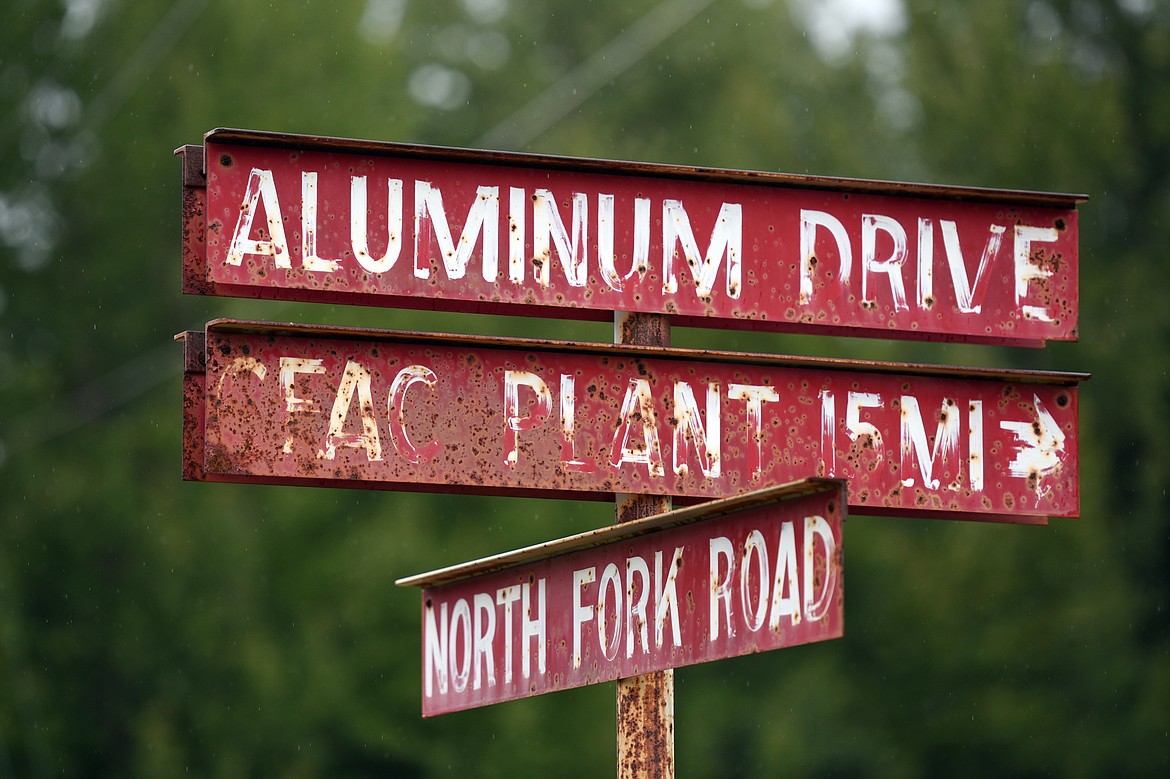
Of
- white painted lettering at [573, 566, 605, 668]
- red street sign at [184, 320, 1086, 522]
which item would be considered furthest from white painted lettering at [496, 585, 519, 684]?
red street sign at [184, 320, 1086, 522]

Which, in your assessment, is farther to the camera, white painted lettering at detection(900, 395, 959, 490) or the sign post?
white painted lettering at detection(900, 395, 959, 490)

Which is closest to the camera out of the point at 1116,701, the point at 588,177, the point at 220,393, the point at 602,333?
the point at 220,393

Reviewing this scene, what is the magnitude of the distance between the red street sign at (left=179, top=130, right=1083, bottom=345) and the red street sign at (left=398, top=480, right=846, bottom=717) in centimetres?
52

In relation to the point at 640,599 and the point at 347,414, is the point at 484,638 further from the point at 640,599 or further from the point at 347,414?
the point at 347,414

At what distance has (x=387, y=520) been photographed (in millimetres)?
21250

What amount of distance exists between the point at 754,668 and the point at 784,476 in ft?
61.3

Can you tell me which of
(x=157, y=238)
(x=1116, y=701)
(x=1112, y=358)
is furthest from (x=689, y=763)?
(x=157, y=238)

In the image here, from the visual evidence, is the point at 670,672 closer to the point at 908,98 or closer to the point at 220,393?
the point at 220,393

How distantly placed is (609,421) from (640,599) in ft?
1.17

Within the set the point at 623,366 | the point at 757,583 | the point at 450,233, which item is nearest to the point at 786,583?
the point at 757,583

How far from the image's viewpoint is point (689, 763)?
2105 centimetres

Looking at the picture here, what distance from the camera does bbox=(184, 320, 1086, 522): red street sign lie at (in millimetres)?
4070

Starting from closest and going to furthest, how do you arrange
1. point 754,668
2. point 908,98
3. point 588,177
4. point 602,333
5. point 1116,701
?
point 588,177, point 602,333, point 1116,701, point 754,668, point 908,98

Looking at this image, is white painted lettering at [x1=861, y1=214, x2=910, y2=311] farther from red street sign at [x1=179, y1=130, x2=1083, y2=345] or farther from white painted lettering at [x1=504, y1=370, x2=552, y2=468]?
white painted lettering at [x1=504, y1=370, x2=552, y2=468]
